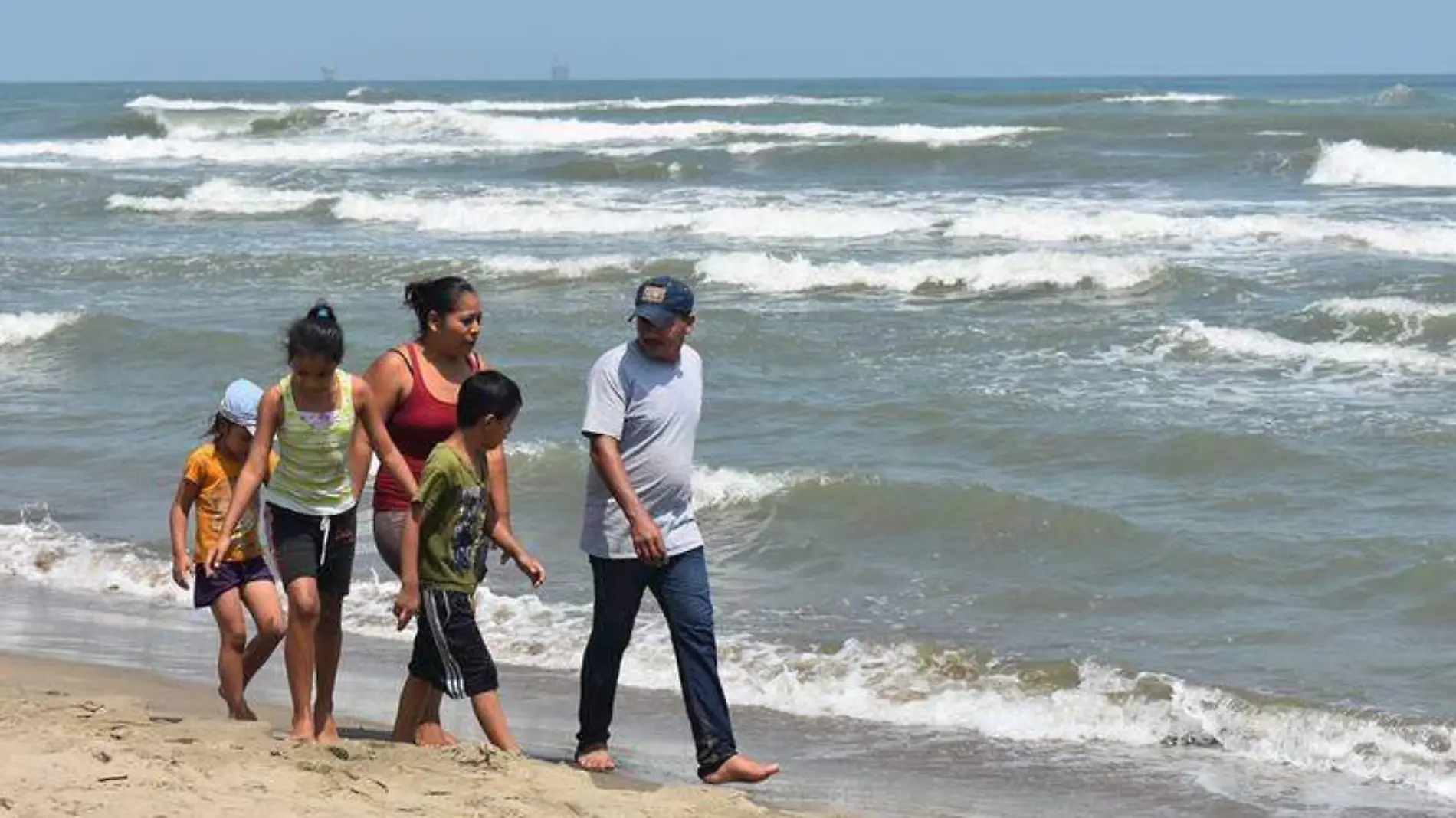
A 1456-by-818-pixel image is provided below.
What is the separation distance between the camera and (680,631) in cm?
594

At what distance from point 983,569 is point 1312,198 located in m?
20.2

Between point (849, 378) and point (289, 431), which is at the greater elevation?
point (289, 431)

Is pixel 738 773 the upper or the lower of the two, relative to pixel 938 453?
upper

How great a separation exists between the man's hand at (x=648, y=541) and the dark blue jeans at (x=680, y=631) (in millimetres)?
76

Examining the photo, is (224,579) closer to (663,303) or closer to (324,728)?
(324,728)

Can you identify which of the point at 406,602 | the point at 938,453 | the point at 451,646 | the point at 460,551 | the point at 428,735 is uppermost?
the point at 460,551

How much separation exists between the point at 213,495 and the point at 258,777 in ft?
4.34

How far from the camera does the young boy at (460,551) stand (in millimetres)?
5578

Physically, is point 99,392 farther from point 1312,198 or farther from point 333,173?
point 333,173

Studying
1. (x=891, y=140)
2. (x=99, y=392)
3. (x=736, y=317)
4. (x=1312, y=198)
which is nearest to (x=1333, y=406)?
(x=736, y=317)

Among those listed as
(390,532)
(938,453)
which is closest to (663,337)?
(390,532)

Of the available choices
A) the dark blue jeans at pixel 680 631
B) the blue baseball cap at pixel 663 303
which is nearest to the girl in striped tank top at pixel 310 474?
the dark blue jeans at pixel 680 631

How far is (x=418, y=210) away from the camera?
95.6 feet

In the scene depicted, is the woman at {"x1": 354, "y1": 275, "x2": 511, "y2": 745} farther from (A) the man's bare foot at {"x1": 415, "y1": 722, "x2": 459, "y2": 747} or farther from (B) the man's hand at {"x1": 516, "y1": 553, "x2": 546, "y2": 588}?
(A) the man's bare foot at {"x1": 415, "y1": 722, "x2": 459, "y2": 747}
